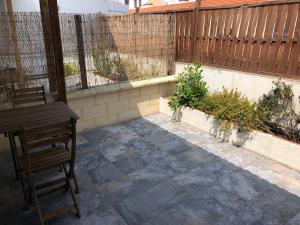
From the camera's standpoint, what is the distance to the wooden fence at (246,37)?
13.5 ft

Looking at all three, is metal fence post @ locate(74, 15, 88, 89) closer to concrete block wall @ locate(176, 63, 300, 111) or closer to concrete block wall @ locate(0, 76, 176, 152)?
concrete block wall @ locate(0, 76, 176, 152)

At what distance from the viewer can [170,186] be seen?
3408 mm

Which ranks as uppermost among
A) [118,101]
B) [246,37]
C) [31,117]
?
→ [246,37]

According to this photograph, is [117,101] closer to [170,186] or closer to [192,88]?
[192,88]

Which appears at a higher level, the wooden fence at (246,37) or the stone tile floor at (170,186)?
the wooden fence at (246,37)

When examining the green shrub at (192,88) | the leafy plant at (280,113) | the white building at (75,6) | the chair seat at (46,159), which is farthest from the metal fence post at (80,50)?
the white building at (75,6)

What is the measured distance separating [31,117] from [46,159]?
25.9 inches

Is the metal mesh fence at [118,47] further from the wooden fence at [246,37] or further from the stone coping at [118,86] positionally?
the wooden fence at [246,37]

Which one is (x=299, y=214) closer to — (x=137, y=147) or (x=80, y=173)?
(x=137, y=147)

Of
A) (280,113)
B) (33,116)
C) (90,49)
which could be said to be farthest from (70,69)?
(280,113)

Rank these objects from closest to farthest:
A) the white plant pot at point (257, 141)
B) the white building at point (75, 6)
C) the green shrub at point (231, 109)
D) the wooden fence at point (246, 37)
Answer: the white plant pot at point (257, 141), the wooden fence at point (246, 37), the green shrub at point (231, 109), the white building at point (75, 6)

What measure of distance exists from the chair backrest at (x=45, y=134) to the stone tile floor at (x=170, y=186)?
0.84m

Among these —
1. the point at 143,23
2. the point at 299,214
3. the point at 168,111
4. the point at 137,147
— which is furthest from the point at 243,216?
the point at 143,23

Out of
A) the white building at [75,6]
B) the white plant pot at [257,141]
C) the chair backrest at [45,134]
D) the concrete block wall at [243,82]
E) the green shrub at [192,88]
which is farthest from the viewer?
the white building at [75,6]
